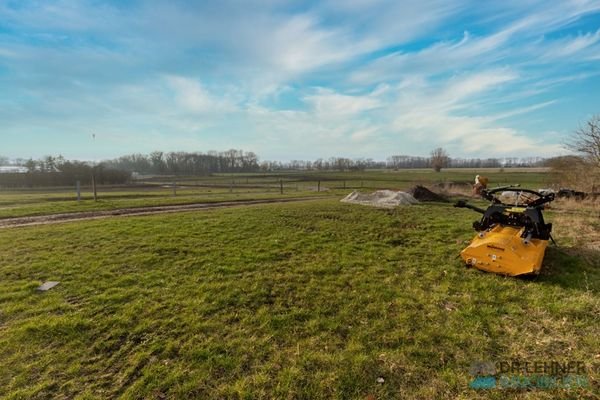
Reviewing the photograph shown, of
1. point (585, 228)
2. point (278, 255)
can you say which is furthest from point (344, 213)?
point (585, 228)

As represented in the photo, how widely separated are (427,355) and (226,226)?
7.09 m

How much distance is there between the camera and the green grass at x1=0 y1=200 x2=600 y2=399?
2684mm

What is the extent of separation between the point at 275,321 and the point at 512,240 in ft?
14.0

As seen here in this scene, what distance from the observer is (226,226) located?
29.3 feet

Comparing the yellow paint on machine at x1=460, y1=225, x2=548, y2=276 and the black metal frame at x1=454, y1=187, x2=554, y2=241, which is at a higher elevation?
the black metal frame at x1=454, y1=187, x2=554, y2=241

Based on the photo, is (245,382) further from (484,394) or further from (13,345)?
(13,345)

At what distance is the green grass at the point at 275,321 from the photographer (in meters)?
2.68

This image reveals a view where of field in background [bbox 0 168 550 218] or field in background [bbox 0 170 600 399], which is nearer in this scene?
field in background [bbox 0 170 600 399]

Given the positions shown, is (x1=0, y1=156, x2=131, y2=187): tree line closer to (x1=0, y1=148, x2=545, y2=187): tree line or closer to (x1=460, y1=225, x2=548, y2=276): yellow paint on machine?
(x1=0, y1=148, x2=545, y2=187): tree line

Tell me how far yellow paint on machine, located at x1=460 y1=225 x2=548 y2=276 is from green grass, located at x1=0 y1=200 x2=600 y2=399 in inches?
9.8

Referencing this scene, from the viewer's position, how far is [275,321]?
3709 millimetres

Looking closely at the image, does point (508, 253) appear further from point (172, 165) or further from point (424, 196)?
point (172, 165)

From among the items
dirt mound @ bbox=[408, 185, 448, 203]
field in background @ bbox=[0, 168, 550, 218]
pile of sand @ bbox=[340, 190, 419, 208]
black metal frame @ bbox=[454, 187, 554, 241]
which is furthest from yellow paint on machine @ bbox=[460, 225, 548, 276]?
field in background @ bbox=[0, 168, 550, 218]

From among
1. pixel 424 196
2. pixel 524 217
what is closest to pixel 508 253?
pixel 524 217
